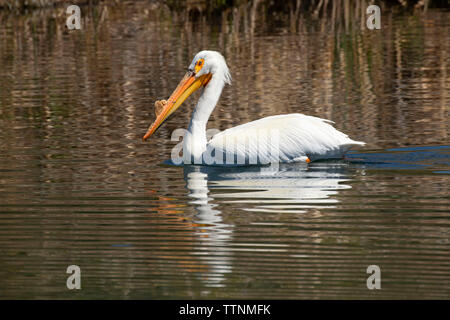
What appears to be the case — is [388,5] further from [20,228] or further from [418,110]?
[20,228]

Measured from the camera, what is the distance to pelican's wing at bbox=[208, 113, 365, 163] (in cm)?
802

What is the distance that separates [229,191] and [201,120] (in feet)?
4.74

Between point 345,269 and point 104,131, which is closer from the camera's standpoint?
point 345,269

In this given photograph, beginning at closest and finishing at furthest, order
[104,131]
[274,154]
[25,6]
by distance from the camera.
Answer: [274,154] → [104,131] → [25,6]

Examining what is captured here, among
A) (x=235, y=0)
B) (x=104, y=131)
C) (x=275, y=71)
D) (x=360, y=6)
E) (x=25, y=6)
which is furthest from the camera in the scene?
(x=25, y=6)

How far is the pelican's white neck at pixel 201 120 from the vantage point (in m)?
8.34

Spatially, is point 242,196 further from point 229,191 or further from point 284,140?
point 284,140

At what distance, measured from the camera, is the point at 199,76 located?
8703 millimetres

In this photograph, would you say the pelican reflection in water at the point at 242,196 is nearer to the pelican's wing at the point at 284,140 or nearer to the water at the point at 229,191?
the water at the point at 229,191

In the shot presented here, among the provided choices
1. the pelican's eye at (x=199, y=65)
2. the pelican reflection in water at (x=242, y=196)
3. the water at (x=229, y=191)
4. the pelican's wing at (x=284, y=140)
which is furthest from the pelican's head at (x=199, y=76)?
the pelican's wing at (x=284, y=140)

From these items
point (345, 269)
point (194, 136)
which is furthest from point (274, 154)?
point (345, 269)

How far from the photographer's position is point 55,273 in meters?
5.32

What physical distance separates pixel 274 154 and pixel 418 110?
3004mm

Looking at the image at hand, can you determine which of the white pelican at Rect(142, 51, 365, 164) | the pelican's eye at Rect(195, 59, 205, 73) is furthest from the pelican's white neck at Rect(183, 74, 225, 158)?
the pelican's eye at Rect(195, 59, 205, 73)
